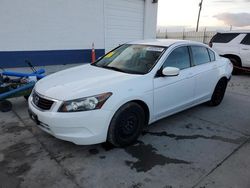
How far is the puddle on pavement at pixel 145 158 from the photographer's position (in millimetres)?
2844

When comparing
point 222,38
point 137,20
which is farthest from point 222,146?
point 137,20

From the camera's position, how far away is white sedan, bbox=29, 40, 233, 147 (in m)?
2.77

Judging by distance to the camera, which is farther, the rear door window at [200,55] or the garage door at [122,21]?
the garage door at [122,21]

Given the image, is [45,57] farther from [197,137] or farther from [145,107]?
[197,137]

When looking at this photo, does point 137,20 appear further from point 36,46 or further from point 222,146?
point 222,146

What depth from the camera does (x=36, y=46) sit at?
24.9 ft

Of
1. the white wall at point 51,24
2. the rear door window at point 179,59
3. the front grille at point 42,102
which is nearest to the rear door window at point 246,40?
the white wall at point 51,24

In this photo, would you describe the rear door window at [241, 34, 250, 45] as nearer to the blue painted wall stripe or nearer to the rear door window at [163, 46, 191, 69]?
the blue painted wall stripe

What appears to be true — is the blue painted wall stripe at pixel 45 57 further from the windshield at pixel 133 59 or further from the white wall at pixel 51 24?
the windshield at pixel 133 59

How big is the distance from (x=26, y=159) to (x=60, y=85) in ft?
3.60

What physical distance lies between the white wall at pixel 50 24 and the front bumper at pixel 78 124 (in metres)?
5.30

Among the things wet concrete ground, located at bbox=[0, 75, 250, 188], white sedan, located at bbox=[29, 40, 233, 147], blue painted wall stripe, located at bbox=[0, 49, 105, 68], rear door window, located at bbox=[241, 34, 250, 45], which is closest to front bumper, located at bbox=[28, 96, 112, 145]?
white sedan, located at bbox=[29, 40, 233, 147]

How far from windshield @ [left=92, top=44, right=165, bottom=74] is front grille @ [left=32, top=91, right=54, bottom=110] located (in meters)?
1.25

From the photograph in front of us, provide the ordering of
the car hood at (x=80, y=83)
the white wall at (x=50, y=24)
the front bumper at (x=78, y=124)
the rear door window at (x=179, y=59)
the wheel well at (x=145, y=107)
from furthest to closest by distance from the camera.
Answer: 1. the white wall at (x=50, y=24)
2. the rear door window at (x=179, y=59)
3. the wheel well at (x=145, y=107)
4. the car hood at (x=80, y=83)
5. the front bumper at (x=78, y=124)
